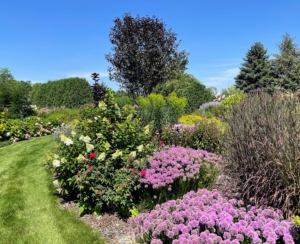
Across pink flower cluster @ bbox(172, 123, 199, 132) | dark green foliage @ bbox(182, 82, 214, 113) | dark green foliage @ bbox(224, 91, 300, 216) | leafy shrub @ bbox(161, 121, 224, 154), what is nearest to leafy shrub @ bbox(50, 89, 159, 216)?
dark green foliage @ bbox(224, 91, 300, 216)

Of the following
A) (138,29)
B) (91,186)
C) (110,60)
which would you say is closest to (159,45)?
(138,29)

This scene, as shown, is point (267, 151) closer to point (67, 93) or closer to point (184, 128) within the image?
point (184, 128)

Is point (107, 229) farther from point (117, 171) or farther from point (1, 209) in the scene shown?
point (1, 209)

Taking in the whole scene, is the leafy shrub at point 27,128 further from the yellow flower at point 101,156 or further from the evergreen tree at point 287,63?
the evergreen tree at point 287,63

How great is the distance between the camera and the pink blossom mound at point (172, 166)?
378 centimetres

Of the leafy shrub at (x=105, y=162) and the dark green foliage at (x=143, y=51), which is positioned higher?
the dark green foliage at (x=143, y=51)

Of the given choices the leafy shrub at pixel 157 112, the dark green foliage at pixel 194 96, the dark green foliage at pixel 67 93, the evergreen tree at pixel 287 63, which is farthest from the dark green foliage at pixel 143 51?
Answer: the evergreen tree at pixel 287 63

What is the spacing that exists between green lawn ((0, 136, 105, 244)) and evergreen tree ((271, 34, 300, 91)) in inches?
1194

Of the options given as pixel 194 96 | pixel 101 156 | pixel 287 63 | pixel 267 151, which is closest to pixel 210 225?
pixel 267 151

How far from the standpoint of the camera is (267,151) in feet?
9.99

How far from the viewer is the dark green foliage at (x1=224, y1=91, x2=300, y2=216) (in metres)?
2.85

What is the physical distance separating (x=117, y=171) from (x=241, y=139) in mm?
1706

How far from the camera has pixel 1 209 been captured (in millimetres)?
4465

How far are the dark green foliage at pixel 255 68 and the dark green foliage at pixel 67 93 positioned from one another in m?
14.1
